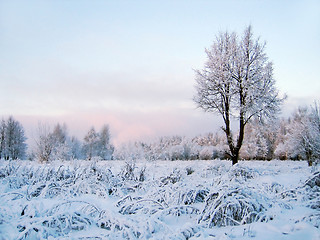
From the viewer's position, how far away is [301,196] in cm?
452

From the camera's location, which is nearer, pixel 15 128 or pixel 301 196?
pixel 301 196

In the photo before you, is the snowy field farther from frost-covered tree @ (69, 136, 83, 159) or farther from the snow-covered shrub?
frost-covered tree @ (69, 136, 83, 159)

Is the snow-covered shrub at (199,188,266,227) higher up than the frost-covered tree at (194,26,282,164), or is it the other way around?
the frost-covered tree at (194,26,282,164)

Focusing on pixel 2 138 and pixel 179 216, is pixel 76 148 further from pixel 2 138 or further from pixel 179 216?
pixel 179 216

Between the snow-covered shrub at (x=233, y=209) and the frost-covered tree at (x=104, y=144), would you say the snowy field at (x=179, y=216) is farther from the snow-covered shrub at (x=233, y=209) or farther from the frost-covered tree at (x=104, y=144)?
the frost-covered tree at (x=104, y=144)

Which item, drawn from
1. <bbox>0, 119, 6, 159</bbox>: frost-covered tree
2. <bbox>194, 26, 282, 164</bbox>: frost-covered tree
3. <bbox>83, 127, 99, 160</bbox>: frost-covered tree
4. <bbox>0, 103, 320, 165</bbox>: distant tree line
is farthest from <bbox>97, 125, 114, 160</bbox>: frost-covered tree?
<bbox>194, 26, 282, 164</bbox>: frost-covered tree

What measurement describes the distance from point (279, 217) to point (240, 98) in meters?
Result: 9.59

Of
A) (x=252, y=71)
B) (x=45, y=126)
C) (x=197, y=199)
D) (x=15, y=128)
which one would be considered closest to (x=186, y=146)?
(x=15, y=128)

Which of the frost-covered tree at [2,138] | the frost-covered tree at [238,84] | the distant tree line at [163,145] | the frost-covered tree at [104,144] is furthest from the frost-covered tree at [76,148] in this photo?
the frost-covered tree at [238,84]

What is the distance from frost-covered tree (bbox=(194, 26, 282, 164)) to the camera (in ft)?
38.7

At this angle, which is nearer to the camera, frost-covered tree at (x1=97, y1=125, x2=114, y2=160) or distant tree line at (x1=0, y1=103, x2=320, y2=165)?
distant tree line at (x1=0, y1=103, x2=320, y2=165)

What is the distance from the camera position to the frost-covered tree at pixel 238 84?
11.8 m

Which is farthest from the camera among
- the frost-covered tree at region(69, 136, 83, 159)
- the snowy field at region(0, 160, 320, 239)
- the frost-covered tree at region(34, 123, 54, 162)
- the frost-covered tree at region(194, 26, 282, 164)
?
the frost-covered tree at region(69, 136, 83, 159)

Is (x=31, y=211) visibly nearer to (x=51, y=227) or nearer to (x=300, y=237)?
(x=51, y=227)
